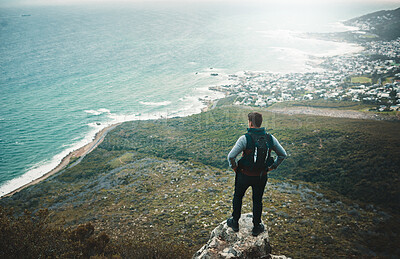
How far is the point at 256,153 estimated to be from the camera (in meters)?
4.67

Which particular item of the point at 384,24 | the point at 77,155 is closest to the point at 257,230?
the point at 77,155

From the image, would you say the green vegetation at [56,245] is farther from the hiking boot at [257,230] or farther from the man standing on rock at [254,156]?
the man standing on rock at [254,156]

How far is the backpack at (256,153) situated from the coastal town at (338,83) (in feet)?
139

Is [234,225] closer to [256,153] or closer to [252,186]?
[252,186]

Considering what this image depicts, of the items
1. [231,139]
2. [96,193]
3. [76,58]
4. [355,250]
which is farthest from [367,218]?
[76,58]

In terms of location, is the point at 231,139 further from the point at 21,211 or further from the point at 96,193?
the point at 21,211

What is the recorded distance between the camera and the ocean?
4306 cm

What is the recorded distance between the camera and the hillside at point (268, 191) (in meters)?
11.9

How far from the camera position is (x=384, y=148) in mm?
19641

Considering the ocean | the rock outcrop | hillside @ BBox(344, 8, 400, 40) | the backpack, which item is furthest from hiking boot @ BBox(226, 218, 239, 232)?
hillside @ BBox(344, 8, 400, 40)

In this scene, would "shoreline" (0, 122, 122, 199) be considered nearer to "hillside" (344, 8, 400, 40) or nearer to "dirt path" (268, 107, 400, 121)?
"dirt path" (268, 107, 400, 121)

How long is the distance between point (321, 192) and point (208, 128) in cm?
2257

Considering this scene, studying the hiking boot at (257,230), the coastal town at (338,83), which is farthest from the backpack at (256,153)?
the coastal town at (338,83)

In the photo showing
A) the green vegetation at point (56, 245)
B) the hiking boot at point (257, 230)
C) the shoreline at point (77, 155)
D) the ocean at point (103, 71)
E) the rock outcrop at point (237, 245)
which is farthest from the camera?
the ocean at point (103, 71)
